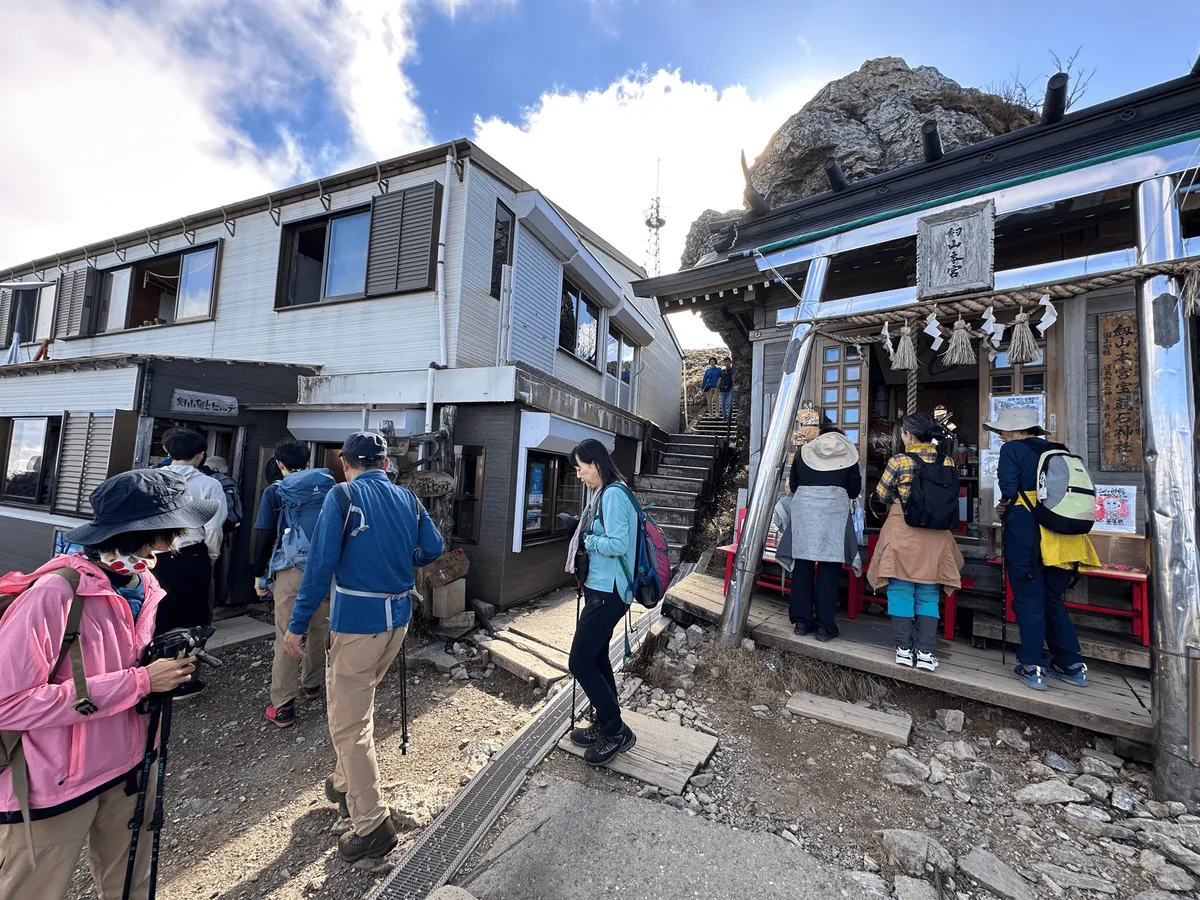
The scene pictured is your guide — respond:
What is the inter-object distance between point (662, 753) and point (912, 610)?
2422 millimetres

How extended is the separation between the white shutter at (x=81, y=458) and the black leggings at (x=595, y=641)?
6390 mm

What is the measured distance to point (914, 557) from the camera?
13.3 ft

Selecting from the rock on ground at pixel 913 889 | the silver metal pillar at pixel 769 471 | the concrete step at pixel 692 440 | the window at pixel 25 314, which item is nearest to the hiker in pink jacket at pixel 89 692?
the rock on ground at pixel 913 889

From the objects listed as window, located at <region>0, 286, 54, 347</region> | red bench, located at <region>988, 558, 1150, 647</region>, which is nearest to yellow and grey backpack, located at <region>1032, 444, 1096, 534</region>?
red bench, located at <region>988, 558, 1150, 647</region>

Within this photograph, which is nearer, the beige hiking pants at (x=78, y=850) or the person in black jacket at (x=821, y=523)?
the beige hiking pants at (x=78, y=850)

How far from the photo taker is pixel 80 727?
5.51 feet

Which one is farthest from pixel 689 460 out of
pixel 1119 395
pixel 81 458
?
pixel 81 458

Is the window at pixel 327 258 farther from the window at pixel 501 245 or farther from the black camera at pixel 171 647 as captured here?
the black camera at pixel 171 647

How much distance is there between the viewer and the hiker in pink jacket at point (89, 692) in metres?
1.55

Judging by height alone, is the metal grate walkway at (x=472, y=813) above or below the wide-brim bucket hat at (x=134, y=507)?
below

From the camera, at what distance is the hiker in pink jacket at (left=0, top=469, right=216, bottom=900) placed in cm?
155

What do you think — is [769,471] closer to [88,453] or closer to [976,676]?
[976,676]

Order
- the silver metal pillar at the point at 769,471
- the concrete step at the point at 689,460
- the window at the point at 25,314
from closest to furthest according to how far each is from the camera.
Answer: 1. the silver metal pillar at the point at 769,471
2. the concrete step at the point at 689,460
3. the window at the point at 25,314

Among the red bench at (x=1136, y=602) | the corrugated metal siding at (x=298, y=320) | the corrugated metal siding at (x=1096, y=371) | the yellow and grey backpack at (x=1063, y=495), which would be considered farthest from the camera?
the corrugated metal siding at (x=298, y=320)
